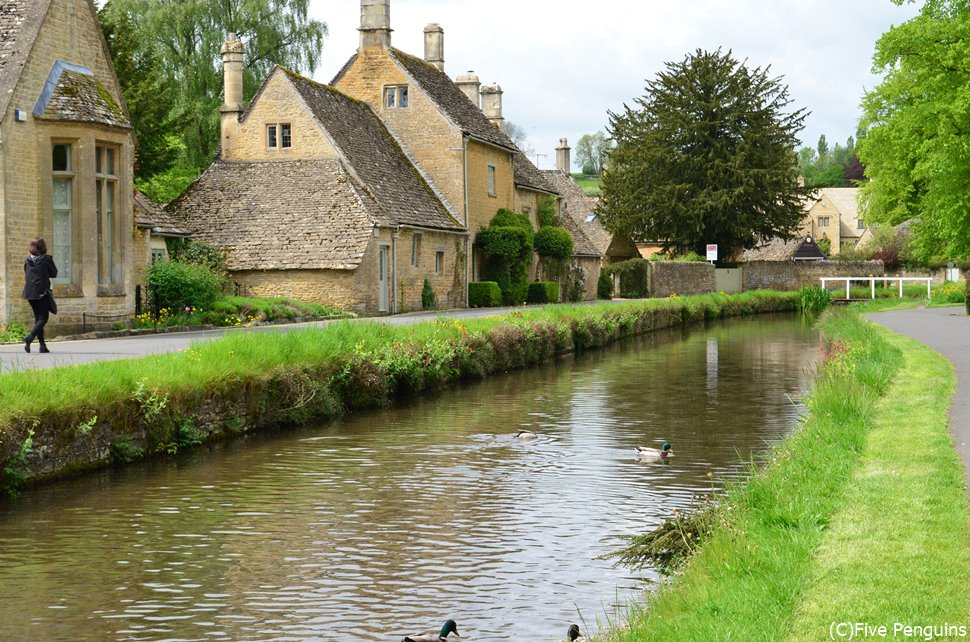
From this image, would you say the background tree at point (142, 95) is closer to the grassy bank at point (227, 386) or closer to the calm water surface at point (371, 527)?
the grassy bank at point (227, 386)

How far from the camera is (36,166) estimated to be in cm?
2716

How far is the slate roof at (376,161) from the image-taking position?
43000 millimetres

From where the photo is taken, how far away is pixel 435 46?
56625 mm

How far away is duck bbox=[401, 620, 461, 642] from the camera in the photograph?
7520 mm

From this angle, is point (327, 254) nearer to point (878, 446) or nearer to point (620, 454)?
point (620, 454)

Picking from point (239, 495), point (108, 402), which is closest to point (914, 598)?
point (239, 495)

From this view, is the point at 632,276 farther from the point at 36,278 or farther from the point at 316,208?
the point at 36,278

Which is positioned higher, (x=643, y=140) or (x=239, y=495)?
(x=643, y=140)

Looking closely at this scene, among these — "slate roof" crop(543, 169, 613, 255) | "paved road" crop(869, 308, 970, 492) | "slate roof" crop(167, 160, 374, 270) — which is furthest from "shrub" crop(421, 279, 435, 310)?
"slate roof" crop(543, 169, 613, 255)

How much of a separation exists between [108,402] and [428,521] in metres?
4.68

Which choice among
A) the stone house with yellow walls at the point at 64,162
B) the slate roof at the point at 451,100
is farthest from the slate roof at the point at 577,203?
the stone house with yellow walls at the point at 64,162

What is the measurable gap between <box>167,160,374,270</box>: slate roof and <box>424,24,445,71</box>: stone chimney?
14881 mm

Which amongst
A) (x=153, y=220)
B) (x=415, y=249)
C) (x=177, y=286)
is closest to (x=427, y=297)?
(x=415, y=249)

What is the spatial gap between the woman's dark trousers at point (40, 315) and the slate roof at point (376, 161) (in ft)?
61.7
